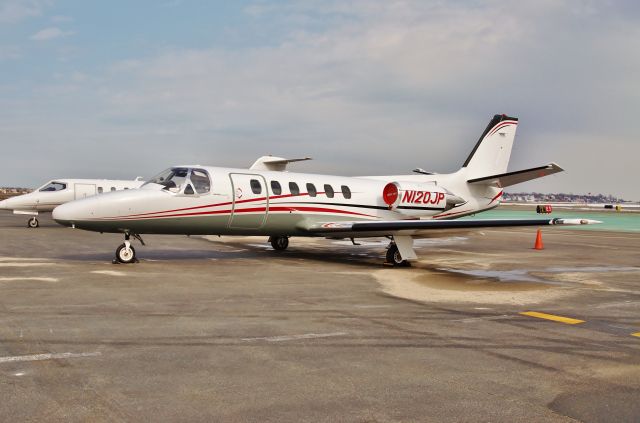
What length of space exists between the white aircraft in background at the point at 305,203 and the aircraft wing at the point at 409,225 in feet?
0.09

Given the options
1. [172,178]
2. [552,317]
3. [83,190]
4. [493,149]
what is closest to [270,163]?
[83,190]

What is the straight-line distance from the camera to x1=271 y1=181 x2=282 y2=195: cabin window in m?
16.3

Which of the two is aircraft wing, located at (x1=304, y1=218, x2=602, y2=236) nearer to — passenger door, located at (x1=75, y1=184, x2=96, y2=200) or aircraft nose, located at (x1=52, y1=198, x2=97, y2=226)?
aircraft nose, located at (x1=52, y1=198, x2=97, y2=226)

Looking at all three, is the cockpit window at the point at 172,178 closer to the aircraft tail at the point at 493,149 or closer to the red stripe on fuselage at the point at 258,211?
the red stripe on fuselage at the point at 258,211

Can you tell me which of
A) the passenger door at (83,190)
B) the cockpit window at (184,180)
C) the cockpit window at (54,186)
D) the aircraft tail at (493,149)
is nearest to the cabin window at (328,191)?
the cockpit window at (184,180)

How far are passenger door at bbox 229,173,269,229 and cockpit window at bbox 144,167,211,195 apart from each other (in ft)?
2.80

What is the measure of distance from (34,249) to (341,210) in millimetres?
10003

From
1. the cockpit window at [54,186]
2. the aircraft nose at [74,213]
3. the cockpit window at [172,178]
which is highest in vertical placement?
→ the cockpit window at [54,186]

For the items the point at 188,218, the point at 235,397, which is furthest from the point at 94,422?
the point at 188,218

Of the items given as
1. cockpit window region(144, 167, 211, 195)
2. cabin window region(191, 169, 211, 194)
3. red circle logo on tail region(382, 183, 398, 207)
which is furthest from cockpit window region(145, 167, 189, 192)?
red circle logo on tail region(382, 183, 398, 207)

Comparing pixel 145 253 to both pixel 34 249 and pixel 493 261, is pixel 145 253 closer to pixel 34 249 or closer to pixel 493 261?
pixel 34 249

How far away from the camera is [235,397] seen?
15.2 ft

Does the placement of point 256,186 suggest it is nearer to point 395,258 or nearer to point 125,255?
point 125,255

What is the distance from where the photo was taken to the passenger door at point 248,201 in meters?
15.4
